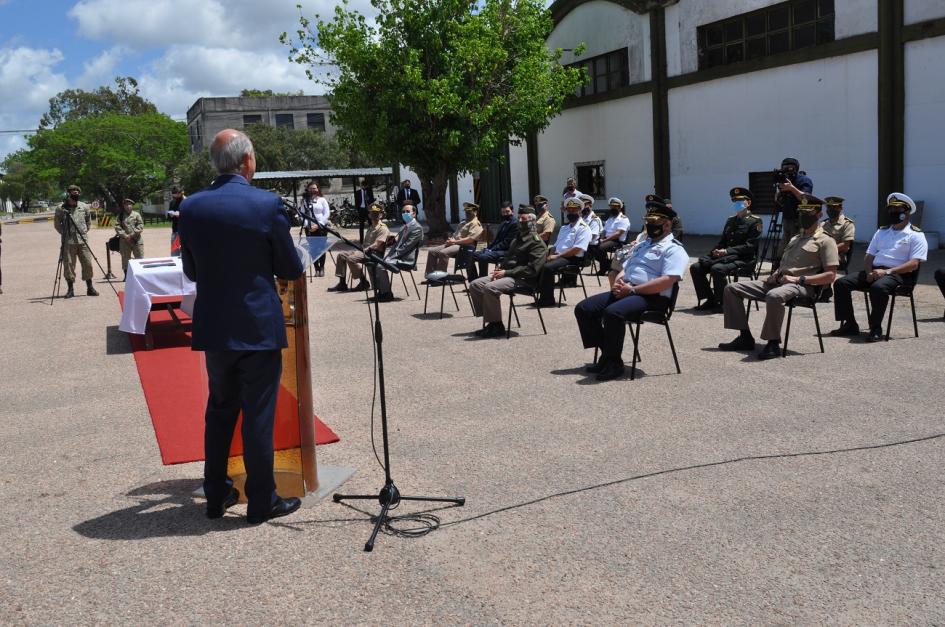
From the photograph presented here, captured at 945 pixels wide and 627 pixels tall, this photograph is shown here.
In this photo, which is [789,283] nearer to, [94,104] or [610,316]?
[610,316]

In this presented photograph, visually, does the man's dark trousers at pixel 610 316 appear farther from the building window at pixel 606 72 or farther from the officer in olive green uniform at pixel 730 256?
the building window at pixel 606 72

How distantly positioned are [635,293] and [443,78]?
55.8 ft

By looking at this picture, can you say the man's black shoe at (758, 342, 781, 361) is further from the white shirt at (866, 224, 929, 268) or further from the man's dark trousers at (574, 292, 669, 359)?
the white shirt at (866, 224, 929, 268)

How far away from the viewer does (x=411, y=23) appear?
24438 millimetres

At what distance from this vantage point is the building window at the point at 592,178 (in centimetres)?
2764

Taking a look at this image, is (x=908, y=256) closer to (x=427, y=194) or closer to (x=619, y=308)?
(x=619, y=308)

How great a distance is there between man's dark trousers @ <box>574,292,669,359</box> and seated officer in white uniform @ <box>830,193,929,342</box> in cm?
251

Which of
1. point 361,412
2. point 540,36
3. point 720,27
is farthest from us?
point 540,36

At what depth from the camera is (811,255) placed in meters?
8.75

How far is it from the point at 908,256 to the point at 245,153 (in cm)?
731

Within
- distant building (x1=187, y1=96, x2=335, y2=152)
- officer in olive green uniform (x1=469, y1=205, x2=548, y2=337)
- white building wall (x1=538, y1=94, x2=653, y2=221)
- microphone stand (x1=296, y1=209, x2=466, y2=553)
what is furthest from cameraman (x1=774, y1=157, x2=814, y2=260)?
distant building (x1=187, y1=96, x2=335, y2=152)

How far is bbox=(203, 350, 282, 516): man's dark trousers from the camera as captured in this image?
15.3 ft

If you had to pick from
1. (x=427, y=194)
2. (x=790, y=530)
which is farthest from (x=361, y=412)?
(x=427, y=194)

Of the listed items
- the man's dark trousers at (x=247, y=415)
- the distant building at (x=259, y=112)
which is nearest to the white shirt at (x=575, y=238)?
the man's dark trousers at (x=247, y=415)
